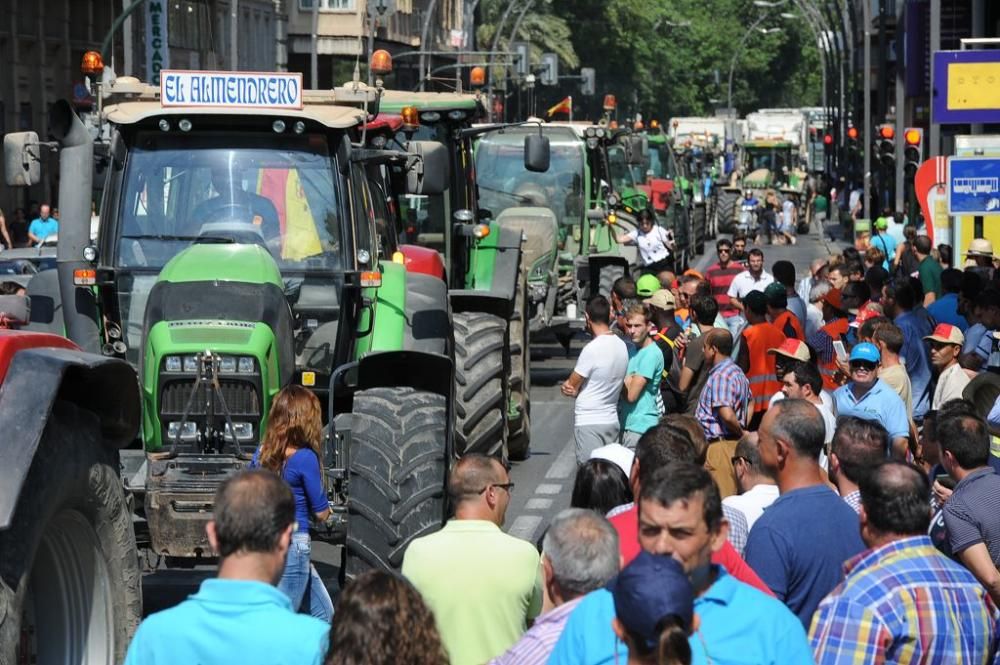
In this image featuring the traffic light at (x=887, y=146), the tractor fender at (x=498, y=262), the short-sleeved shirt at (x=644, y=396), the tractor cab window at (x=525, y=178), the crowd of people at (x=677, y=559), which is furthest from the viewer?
the traffic light at (x=887, y=146)

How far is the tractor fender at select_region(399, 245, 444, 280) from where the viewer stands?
13.8 meters

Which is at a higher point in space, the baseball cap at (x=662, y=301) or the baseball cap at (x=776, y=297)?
the baseball cap at (x=776, y=297)

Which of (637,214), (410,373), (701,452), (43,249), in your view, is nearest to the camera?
(701,452)

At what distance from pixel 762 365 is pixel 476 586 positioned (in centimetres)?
686

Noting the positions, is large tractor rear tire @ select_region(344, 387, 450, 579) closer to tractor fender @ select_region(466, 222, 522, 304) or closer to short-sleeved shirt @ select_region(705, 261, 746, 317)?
tractor fender @ select_region(466, 222, 522, 304)

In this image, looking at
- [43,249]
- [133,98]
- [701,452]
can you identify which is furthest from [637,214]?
[701,452]

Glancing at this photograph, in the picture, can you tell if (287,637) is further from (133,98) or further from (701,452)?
(133,98)

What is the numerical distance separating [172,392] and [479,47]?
68821 mm

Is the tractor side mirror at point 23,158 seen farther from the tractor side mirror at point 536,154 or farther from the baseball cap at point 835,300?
the tractor side mirror at point 536,154

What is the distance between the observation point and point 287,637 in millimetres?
5039

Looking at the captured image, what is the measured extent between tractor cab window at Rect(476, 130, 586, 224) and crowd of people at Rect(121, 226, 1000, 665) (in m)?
15.3

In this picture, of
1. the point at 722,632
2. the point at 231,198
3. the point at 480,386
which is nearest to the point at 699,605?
the point at 722,632

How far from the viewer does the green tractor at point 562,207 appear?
81.6ft

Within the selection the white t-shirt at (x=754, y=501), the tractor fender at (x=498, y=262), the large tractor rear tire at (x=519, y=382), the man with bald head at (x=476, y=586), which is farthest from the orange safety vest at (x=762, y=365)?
the man with bald head at (x=476, y=586)
